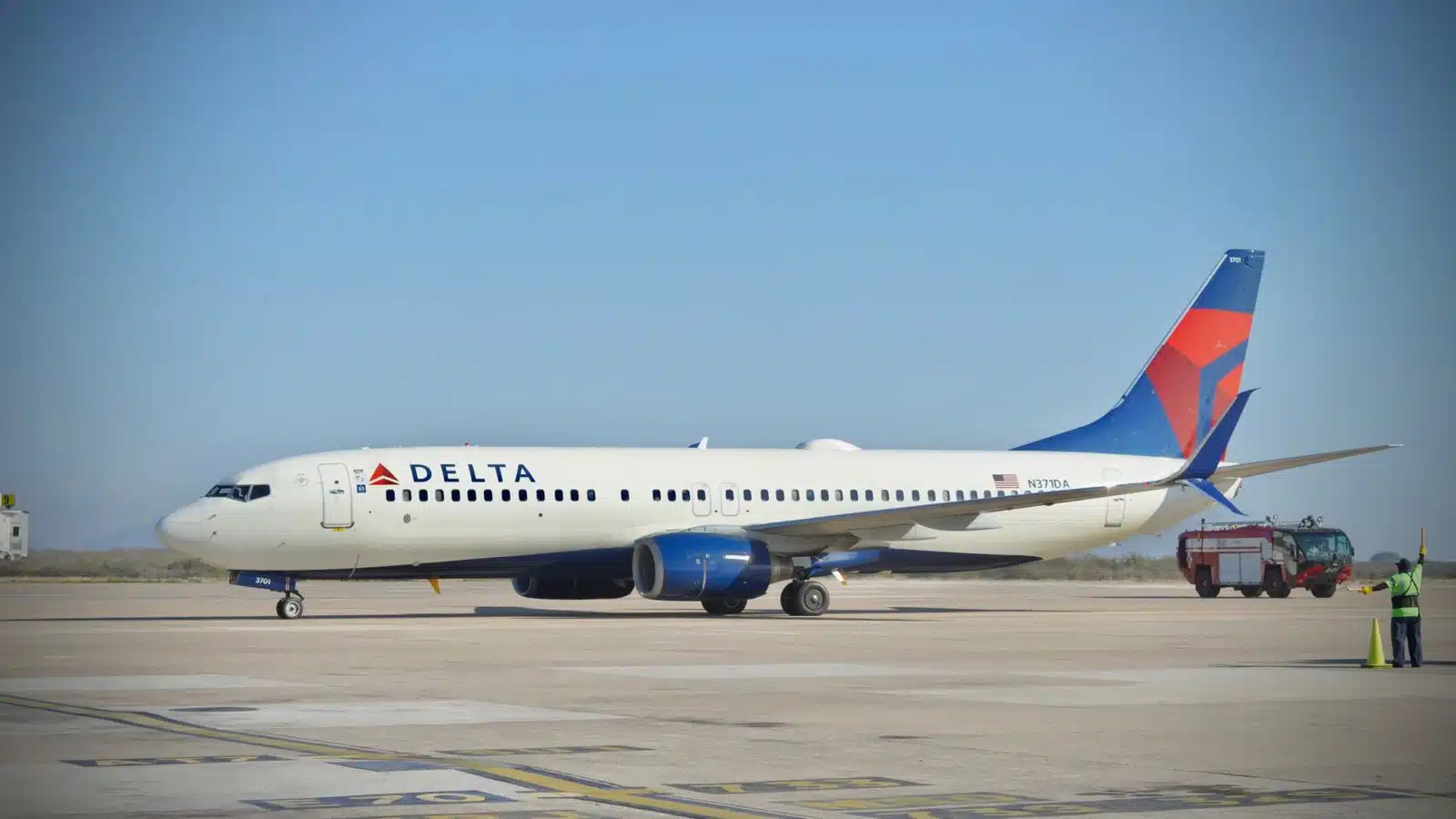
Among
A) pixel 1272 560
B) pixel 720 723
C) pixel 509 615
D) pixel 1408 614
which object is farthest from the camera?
pixel 1272 560

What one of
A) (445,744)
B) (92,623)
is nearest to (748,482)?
(92,623)

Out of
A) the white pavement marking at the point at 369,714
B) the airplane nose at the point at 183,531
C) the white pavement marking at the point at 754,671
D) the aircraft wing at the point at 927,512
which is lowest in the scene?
the white pavement marking at the point at 369,714

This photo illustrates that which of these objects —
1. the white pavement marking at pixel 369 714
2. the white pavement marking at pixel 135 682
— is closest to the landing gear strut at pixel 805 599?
the white pavement marking at pixel 135 682

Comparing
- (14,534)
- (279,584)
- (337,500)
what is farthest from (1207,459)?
(14,534)

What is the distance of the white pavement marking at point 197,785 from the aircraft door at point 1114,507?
3575 cm

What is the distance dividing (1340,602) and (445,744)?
1615 inches

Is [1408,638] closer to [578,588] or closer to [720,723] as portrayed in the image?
[720,723]

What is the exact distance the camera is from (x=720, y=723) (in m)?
16.3

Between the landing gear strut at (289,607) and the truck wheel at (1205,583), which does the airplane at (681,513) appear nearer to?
the landing gear strut at (289,607)

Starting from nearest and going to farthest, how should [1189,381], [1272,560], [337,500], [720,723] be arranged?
1. [720,723]
2. [337,500]
3. [1189,381]
4. [1272,560]

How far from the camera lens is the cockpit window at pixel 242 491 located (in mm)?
37625

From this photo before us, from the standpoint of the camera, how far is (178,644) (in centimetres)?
2831

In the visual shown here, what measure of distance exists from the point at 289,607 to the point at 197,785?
27002 millimetres

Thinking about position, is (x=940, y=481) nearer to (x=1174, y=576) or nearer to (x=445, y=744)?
(x=445, y=744)
